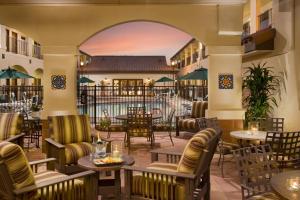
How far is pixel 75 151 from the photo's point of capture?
5465 mm

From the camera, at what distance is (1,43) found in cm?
1805

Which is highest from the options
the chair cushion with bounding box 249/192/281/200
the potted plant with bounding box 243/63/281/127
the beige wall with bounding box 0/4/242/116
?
the beige wall with bounding box 0/4/242/116

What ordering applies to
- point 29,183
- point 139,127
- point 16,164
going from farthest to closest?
point 139,127
point 29,183
point 16,164

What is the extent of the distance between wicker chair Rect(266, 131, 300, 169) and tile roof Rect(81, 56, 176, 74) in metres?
23.6

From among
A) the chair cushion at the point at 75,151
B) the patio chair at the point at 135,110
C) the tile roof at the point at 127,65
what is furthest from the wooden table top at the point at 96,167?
the tile roof at the point at 127,65

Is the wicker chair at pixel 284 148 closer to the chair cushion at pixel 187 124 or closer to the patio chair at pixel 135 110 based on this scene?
the chair cushion at pixel 187 124

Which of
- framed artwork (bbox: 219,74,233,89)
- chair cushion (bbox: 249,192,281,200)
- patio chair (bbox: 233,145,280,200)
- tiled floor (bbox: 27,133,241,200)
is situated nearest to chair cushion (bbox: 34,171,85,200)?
patio chair (bbox: 233,145,280,200)

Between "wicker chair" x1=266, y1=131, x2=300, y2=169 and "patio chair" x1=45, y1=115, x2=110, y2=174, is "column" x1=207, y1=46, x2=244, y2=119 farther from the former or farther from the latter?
"patio chair" x1=45, y1=115, x2=110, y2=174

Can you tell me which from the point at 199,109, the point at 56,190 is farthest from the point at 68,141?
the point at 199,109

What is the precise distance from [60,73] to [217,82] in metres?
3.39

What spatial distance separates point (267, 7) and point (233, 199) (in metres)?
7.72

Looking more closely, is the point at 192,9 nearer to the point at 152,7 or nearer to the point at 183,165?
the point at 152,7

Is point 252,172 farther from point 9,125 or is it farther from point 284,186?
point 9,125

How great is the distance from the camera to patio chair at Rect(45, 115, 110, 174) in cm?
514
